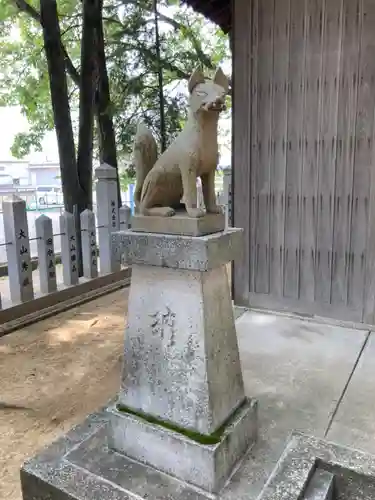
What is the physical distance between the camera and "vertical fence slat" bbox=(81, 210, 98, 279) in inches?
231

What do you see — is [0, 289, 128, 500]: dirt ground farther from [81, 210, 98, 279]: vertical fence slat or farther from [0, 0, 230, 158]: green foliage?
[0, 0, 230, 158]: green foliage

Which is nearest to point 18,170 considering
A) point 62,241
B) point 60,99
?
point 60,99

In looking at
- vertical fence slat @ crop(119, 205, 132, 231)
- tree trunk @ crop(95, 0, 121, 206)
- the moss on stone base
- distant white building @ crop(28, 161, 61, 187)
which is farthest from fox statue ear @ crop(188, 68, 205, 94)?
distant white building @ crop(28, 161, 61, 187)

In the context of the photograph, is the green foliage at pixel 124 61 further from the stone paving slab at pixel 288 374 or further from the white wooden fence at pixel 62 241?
the stone paving slab at pixel 288 374

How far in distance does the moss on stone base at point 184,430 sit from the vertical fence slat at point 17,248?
3.14 meters

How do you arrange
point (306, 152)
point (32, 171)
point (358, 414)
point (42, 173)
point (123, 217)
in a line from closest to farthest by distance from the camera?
point (358, 414), point (306, 152), point (123, 217), point (32, 171), point (42, 173)

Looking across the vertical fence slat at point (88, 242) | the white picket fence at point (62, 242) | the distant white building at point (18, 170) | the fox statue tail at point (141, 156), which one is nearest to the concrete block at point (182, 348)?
the fox statue tail at point (141, 156)

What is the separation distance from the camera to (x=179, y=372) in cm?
189

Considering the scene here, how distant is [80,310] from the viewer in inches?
204

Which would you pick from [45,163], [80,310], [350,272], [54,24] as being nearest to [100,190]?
[80,310]

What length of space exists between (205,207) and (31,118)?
28.7 feet

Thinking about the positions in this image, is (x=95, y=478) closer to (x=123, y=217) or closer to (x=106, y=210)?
(x=106, y=210)

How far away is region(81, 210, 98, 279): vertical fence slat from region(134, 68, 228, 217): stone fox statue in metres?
4.01

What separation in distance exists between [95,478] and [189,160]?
1529 millimetres
